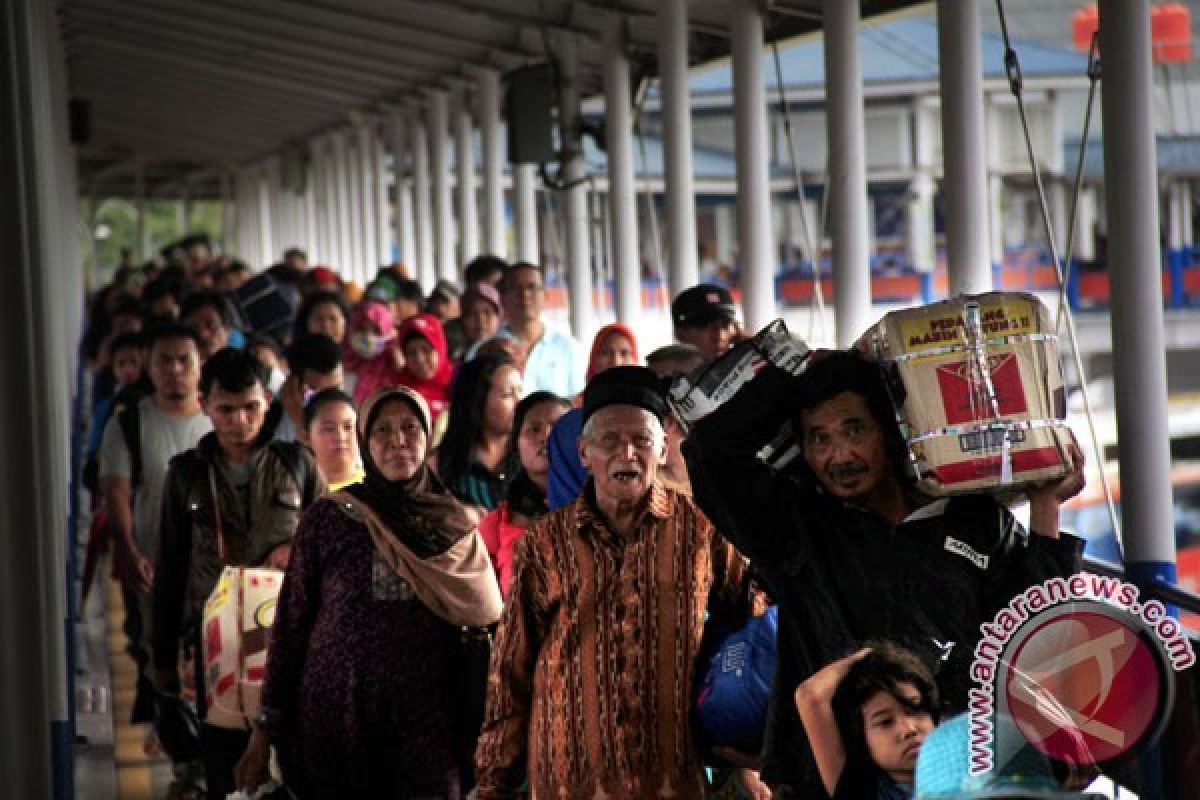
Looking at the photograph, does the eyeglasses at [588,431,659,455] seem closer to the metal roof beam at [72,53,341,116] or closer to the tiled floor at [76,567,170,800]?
the tiled floor at [76,567,170,800]

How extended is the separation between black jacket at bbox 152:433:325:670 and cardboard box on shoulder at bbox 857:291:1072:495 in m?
3.43

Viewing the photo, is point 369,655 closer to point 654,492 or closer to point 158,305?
point 654,492

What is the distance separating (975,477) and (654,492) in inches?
43.8

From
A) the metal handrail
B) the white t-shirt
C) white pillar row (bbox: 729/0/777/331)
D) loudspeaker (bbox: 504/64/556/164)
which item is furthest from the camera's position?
loudspeaker (bbox: 504/64/556/164)

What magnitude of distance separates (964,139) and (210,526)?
2.85 metres

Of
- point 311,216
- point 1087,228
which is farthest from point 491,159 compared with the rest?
point 1087,228

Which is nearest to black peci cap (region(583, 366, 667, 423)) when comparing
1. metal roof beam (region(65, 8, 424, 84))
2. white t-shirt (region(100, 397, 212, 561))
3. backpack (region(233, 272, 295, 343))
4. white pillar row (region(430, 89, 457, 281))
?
white t-shirt (region(100, 397, 212, 561))

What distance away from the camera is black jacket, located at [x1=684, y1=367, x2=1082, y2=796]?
4.07 m

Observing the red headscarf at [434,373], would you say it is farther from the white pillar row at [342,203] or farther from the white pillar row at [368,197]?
the white pillar row at [342,203]

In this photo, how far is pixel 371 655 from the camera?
5.92 metres

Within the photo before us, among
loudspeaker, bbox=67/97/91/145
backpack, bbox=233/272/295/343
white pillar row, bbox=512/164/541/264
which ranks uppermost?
loudspeaker, bbox=67/97/91/145

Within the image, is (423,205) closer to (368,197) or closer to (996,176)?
(368,197)

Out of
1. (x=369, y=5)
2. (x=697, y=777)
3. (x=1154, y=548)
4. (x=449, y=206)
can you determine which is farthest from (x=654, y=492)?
(x=449, y=206)

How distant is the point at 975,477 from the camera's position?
13.4 feet
